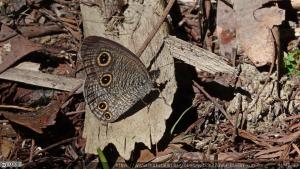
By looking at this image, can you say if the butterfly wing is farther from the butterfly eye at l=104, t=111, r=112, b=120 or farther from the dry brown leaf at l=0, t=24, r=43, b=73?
the dry brown leaf at l=0, t=24, r=43, b=73

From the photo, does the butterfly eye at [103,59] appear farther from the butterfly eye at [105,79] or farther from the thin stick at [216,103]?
the thin stick at [216,103]

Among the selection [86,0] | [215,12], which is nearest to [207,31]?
[215,12]

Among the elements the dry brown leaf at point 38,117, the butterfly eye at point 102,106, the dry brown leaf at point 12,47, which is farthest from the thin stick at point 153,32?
the dry brown leaf at point 12,47

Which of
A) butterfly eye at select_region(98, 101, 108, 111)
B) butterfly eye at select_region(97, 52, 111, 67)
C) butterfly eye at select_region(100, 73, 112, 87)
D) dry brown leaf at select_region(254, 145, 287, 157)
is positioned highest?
butterfly eye at select_region(97, 52, 111, 67)

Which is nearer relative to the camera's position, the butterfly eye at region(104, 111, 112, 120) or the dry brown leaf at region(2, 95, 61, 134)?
the butterfly eye at region(104, 111, 112, 120)

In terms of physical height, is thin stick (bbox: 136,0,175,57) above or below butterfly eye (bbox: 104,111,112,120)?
above

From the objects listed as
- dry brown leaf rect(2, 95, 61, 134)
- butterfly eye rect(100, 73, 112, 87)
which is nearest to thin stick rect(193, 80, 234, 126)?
butterfly eye rect(100, 73, 112, 87)
